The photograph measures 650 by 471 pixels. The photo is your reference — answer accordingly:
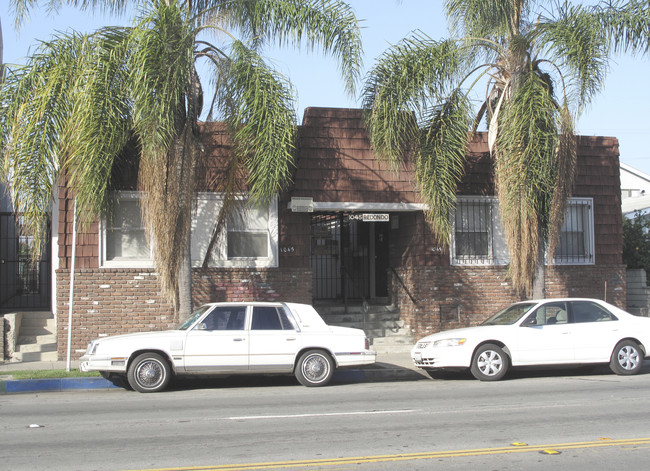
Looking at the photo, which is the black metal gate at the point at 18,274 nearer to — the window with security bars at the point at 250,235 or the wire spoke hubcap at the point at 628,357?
the window with security bars at the point at 250,235

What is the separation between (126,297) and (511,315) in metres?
8.18

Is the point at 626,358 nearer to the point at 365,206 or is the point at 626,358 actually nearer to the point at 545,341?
the point at 545,341

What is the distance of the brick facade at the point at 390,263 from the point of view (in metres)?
15.2

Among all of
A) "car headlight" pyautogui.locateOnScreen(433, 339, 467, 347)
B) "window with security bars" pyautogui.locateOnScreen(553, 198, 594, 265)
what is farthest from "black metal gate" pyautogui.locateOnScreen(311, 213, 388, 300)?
"car headlight" pyautogui.locateOnScreen(433, 339, 467, 347)

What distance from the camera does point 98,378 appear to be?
479 inches

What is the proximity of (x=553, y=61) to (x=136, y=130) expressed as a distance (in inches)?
332

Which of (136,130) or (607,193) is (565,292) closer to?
(607,193)

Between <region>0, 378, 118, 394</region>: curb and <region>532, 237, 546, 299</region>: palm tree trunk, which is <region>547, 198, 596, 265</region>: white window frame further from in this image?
<region>0, 378, 118, 394</region>: curb

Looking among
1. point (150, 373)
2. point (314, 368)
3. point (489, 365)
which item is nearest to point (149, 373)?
point (150, 373)

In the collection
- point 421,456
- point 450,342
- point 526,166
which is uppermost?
point 526,166

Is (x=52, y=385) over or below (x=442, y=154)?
below

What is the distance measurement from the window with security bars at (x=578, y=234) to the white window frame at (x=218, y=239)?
7524mm

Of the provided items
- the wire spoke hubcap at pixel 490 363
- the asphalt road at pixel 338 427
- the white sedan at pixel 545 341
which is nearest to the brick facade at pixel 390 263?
the asphalt road at pixel 338 427

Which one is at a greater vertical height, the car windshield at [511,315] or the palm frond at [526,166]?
the palm frond at [526,166]
